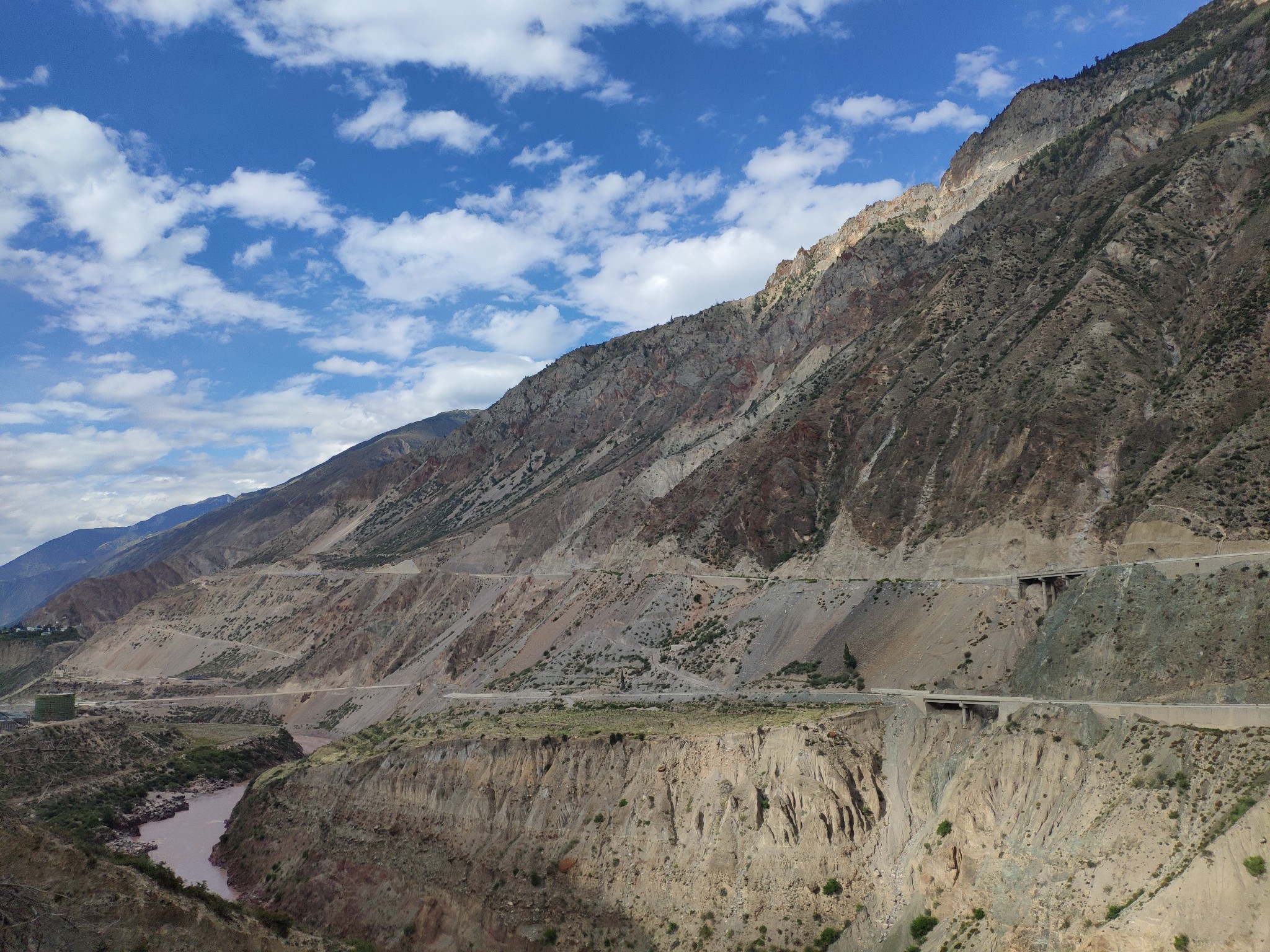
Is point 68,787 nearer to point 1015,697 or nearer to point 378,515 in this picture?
point 1015,697

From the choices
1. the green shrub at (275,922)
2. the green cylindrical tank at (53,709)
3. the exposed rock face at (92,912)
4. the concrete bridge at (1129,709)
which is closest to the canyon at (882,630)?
the concrete bridge at (1129,709)

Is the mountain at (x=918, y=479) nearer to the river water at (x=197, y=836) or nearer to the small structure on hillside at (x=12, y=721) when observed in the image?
the river water at (x=197, y=836)

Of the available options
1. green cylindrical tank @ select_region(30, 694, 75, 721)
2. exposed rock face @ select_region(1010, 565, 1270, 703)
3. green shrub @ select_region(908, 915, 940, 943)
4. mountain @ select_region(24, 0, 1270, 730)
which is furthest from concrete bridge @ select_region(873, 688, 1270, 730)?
green cylindrical tank @ select_region(30, 694, 75, 721)

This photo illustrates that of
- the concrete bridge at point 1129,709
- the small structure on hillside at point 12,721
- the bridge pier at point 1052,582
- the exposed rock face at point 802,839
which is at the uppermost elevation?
the small structure on hillside at point 12,721

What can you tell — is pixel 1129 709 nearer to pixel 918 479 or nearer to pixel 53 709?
pixel 918 479

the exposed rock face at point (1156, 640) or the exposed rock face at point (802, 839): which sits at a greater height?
the exposed rock face at point (1156, 640)

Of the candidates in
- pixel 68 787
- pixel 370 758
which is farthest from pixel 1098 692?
pixel 68 787

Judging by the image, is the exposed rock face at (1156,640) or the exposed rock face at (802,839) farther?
the exposed rock face at (1156,640)

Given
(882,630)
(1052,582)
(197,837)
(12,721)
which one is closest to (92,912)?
(197,837)
